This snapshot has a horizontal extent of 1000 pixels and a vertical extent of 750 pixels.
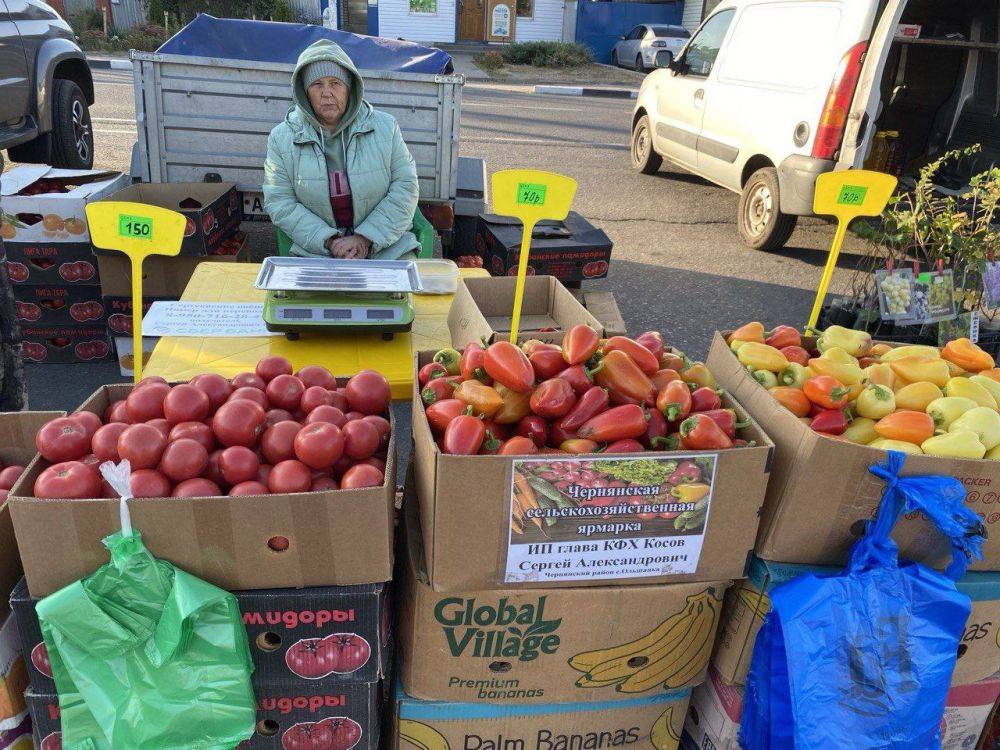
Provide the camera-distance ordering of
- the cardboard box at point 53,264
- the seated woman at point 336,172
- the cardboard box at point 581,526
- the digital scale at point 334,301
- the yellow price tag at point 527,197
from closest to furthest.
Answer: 1. the cardboard box at point 581,526
2. the yellow price tag at point 527,197
3. the digital scale at point 334,301
4. the seated woman at point 336,172
5. the cardboard box at point 53,264

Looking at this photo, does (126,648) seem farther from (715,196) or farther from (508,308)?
(715,196)

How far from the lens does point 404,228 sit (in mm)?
4055

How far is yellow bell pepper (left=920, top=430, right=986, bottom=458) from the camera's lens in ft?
5.99

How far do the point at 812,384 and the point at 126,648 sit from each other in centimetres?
177

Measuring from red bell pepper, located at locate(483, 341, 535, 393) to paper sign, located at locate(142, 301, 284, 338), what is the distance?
4.45 feet

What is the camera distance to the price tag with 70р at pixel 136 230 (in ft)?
7.02

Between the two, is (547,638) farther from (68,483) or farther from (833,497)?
(68,483)

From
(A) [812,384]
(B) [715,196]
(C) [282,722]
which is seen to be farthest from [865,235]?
(B) [715,196]

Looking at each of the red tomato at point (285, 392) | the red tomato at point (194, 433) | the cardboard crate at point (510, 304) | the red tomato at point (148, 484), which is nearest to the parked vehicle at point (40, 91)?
the cardboard crate at point (510, 304)

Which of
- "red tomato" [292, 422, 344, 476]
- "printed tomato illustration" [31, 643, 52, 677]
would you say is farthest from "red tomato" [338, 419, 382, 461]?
"printed tomato illustration" [31, 643, 52, 677]

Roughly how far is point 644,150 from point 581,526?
8.78m

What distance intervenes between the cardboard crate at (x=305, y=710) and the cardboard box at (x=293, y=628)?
53 mm

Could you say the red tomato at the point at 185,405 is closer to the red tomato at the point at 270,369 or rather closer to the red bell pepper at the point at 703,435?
the red tomato at the point at 270,369

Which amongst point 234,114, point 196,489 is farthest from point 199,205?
point 196,489
